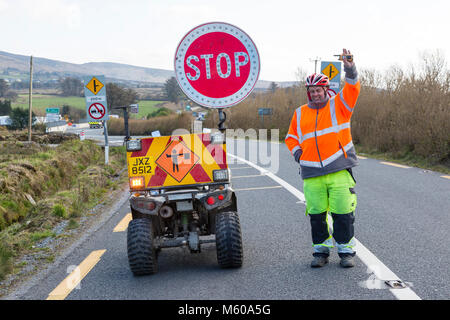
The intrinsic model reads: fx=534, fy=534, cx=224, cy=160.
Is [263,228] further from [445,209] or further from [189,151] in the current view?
[445,209]

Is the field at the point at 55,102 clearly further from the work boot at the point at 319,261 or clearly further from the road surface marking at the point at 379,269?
the work boot at the point at 319,261

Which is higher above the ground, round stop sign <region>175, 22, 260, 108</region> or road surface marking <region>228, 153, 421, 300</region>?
round stop sign <region>175, 22, 260, 108</region>

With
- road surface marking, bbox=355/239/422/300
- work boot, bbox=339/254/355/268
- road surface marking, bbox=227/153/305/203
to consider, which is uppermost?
road surface marking, bbox=227/153/305/203

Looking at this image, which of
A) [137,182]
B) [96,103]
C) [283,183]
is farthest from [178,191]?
[96,103]

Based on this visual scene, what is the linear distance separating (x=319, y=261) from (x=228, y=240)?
0.91 metres

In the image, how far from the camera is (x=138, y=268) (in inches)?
201

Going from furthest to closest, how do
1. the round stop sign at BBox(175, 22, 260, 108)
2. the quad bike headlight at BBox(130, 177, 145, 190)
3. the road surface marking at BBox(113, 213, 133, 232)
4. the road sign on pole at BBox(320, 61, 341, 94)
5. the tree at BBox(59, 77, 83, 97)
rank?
the tree at BBox(59, 77, 83, 97)
the road sign on pole at BBox(320, 61, 341, 94)
the road surface marking at BBox(113, 213, 133, 232)
the quad bike headlight at BBox(130, 177, 145, 190)
the round stop sign at BBox(175, 22, 260, 108)

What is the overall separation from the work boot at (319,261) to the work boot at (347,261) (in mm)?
178

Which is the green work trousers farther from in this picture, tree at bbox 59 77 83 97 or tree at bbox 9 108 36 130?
tree at bbox 59 77 83 97

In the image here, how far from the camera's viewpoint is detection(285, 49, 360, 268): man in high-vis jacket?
513 centimetres

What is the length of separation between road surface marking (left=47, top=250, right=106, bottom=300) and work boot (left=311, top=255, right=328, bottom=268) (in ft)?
7.50

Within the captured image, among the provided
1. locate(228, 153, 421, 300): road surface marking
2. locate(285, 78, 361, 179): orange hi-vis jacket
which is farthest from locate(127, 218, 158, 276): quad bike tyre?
locate(228, 153, 421, 300): road surface marking

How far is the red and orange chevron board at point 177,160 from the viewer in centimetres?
520

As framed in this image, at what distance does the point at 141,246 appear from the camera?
16.6 ft
